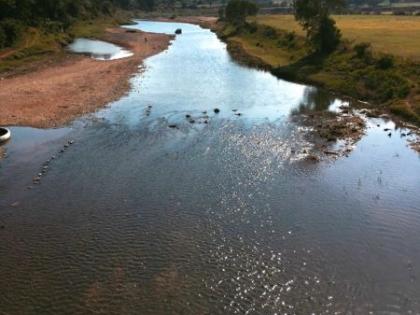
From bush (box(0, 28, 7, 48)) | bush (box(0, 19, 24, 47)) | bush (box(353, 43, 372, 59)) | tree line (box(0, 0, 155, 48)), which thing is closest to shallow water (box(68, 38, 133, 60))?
tree line (box(0, 0, 155, 48))

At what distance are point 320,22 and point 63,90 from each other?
35878 millimetres

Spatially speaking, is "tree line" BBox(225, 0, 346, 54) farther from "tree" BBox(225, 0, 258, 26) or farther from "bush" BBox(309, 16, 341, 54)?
"tree" BBox(225, 0, 258, 26)

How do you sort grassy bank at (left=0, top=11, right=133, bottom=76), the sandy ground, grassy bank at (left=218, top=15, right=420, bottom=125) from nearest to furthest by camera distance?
the sandy ground
grassy bank at (left=218, top=15, right=420, bottom=125)
grassy bank at (left=0, top=11, right=133, bottom=76)

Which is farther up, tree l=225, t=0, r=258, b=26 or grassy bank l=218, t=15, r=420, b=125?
tree l=225, t=0, r=258, b=26

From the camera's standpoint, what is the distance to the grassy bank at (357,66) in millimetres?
46531

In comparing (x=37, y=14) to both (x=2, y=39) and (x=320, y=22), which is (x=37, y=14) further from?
(x=320, y=22)

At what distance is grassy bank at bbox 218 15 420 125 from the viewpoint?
4653cm

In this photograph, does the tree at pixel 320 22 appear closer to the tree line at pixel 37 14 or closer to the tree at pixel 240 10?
the tree line at pixel 37 14

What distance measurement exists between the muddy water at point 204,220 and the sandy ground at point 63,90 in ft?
11.7

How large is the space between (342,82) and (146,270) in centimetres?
4014

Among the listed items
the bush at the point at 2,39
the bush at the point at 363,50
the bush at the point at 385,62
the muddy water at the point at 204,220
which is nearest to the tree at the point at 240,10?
the bush at the point at 363,50

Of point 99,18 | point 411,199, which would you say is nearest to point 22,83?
point 411,199

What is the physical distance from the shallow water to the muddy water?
4105cm

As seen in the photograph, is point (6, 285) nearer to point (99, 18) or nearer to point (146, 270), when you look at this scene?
point (146, 270)
